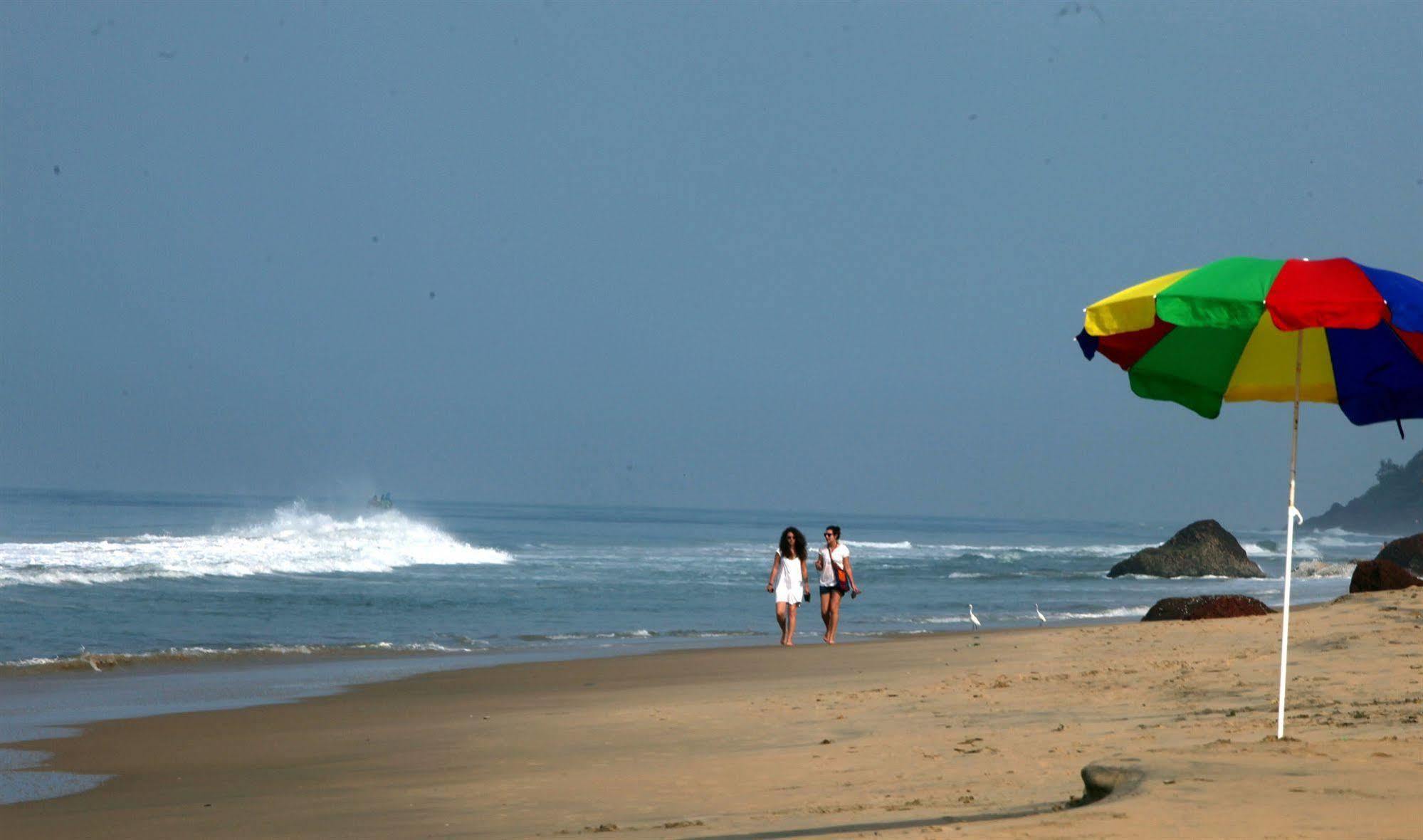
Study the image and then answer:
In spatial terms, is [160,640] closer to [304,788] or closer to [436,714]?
[436,714]

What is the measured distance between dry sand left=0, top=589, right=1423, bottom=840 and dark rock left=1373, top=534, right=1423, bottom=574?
56.4 ft

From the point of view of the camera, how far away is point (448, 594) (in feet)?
85.5

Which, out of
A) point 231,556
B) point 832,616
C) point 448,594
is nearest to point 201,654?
point 832,616

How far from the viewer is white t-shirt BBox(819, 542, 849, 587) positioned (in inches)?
634

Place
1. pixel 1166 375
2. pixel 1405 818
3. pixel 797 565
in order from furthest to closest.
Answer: pixel 797 565
pixel 1166 375
pixel 1405 818

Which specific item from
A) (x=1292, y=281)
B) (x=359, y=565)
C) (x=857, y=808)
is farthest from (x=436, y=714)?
(x=359, y=565)

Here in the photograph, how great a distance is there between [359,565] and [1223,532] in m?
23.7

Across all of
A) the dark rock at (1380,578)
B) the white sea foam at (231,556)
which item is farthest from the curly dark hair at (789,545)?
the white sea foam at (231,556)

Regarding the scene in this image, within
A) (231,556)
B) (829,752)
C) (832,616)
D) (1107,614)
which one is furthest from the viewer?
(231,556)

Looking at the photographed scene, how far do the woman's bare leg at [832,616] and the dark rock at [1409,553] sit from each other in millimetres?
17190

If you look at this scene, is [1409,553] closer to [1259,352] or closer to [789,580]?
[789,580]

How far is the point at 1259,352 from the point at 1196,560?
30858 mm

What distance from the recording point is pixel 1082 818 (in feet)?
15.0

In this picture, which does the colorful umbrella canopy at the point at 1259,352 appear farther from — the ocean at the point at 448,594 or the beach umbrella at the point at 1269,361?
the ocean at the point at 448,594
